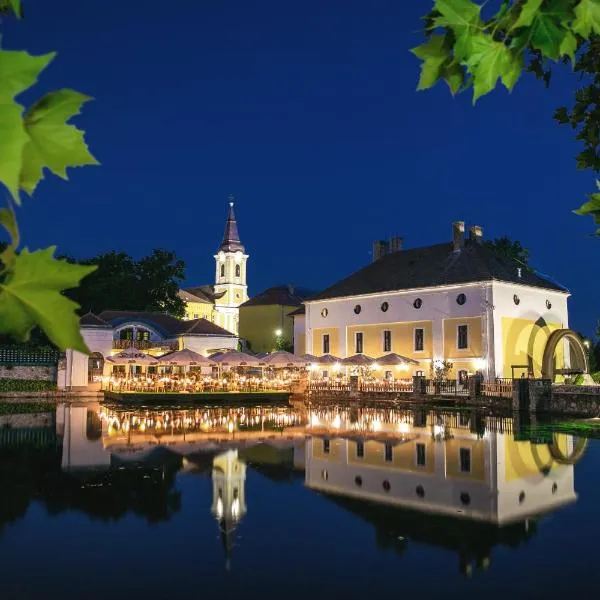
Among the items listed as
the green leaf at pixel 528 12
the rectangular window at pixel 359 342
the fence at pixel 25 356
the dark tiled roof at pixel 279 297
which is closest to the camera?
the green leaf at pixel 528 12

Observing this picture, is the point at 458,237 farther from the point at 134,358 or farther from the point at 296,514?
the point at 296,514

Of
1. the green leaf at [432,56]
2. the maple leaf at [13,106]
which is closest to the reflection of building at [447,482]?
the green leaf at [432,56]

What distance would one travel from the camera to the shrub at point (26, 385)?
137 feet

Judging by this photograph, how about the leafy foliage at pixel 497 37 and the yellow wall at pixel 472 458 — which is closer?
the leafy foliage at pixel 497 37

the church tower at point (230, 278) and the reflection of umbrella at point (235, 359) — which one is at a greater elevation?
the church tower at point (230, 278)

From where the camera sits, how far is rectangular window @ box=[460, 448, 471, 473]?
17188 millimetres

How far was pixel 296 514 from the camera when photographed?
12750mm

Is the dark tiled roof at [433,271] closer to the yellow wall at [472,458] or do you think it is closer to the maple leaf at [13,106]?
the yellow wall at [472,458]

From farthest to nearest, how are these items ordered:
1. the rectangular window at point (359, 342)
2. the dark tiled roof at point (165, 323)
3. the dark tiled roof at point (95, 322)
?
the dark tiled roof at point (165, 323), the rectangular window at point (359, 342), the dark tiled roof at point (95, 322)

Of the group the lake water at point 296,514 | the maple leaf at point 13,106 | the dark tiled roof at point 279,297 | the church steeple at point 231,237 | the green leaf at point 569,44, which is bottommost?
the lake water at point 296,514

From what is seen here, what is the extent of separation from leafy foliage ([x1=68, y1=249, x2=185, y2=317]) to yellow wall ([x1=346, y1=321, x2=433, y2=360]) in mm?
22508

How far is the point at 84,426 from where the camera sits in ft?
85.0

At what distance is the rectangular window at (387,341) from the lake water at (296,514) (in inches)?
886

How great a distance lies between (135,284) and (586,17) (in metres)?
63.9
